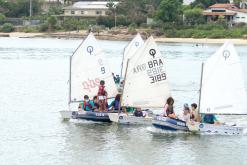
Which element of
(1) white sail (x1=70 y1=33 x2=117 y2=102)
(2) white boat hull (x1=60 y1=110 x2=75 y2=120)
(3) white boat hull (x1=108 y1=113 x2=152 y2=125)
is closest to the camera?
(3) white boat hull (x1=108 y1=113 x2=152 y2=125)

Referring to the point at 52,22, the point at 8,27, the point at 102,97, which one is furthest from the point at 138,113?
the point at 8,27

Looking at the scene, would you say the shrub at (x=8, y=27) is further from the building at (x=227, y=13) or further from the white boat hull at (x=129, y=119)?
the white boat hull at (x=129, y=119)

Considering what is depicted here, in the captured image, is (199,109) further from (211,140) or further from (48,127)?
(48,127)

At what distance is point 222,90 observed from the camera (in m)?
41.9

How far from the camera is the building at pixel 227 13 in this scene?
173 meters

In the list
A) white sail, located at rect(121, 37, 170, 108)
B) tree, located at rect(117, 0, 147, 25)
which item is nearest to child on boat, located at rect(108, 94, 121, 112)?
white sail, located at rect(121, 37, 170, 108)

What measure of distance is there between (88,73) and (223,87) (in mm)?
8255

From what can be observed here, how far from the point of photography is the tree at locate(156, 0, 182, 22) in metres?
168

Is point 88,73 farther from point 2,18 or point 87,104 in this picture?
point 2,18

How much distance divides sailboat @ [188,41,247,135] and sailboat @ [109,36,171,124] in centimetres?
Result: 243

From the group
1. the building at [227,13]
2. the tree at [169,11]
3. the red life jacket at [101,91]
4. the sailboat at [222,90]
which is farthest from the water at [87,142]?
the building at [227,13]

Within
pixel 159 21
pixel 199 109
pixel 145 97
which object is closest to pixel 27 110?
pixel 145 97

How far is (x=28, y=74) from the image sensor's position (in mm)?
83000

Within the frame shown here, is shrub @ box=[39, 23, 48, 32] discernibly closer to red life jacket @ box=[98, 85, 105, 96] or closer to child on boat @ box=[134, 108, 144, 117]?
red life jacket @ box=[98, 85, 105, 96]
